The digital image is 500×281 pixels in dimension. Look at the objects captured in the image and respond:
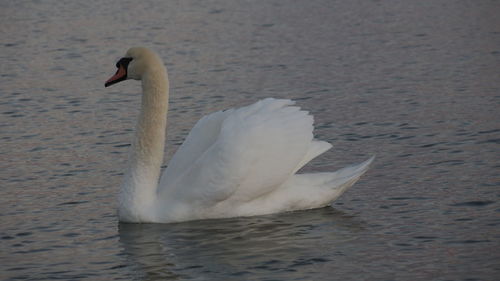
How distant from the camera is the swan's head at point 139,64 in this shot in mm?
9461

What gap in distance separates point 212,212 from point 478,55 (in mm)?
6866

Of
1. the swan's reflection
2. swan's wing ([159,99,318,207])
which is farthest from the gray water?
swan's wing ([159,99,318,207])

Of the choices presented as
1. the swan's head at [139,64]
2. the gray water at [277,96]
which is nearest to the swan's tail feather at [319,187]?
the gray water at [277,96]

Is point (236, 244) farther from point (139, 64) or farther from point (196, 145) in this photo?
point (139, 64)

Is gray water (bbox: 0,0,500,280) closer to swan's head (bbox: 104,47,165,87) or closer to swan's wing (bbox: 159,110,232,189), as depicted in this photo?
swan's wing (bbox: 159,110,232,189)

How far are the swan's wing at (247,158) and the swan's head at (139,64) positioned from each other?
713 millimetres

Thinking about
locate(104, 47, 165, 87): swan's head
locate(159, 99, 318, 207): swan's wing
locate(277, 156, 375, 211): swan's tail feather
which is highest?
locate(104, 47, 165, 87): swan's head

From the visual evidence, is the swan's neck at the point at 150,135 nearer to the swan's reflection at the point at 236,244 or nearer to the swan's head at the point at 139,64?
the swan's head at the point at 139,64

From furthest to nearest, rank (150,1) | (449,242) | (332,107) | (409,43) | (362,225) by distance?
1. (150,1)
2. (409,43)
3. (332,107)
4. (362,225)
5. (449,242)

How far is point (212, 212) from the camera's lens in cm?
916

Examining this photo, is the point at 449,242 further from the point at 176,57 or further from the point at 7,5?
the point at 7,5

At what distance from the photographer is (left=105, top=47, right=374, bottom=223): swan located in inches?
352

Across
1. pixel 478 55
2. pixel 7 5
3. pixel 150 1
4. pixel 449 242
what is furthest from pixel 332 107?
pixel 7 5

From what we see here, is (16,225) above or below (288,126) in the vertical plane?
below
